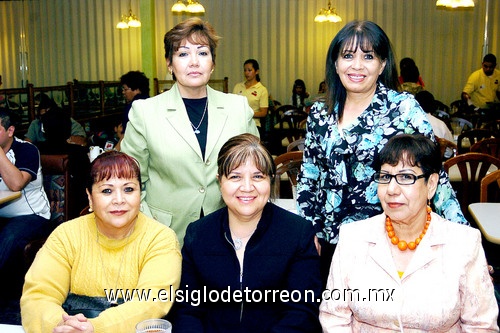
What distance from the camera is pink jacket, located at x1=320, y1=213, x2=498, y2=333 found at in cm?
168

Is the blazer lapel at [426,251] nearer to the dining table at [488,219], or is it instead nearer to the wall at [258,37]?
the dining table at [488,219]

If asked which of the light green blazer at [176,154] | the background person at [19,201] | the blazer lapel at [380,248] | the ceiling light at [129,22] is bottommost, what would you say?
the background person at [19,201]

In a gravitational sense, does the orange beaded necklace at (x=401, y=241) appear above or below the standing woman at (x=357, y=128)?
below

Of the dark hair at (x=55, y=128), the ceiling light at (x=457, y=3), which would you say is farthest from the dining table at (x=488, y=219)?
the ceiling light at (x=457, y=3)

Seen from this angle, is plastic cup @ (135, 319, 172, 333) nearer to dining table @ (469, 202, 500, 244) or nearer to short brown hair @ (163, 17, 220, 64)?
short brown hair @ (163, 17, 220, 64)

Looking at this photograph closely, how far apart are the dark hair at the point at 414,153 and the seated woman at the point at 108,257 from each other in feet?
2.54

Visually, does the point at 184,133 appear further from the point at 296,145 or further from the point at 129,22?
the point at 129,22

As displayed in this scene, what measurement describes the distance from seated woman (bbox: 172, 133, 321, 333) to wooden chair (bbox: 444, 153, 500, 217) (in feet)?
7.03

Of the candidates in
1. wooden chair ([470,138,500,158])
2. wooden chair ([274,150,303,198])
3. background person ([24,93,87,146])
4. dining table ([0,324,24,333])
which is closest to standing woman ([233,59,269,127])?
background person ([24,93,87,146])

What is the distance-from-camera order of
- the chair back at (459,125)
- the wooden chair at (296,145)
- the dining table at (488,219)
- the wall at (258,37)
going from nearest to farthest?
the dining table at (488,219), the wooden chair at (296,145), the chair back at (459,125), the wall at (258,37)

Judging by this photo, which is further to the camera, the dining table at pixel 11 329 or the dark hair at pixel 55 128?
the dark hair at pixel 55 128

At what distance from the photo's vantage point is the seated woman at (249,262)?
6.05 ft

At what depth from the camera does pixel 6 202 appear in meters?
3.42

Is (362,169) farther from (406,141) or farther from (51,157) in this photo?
(51,157)
